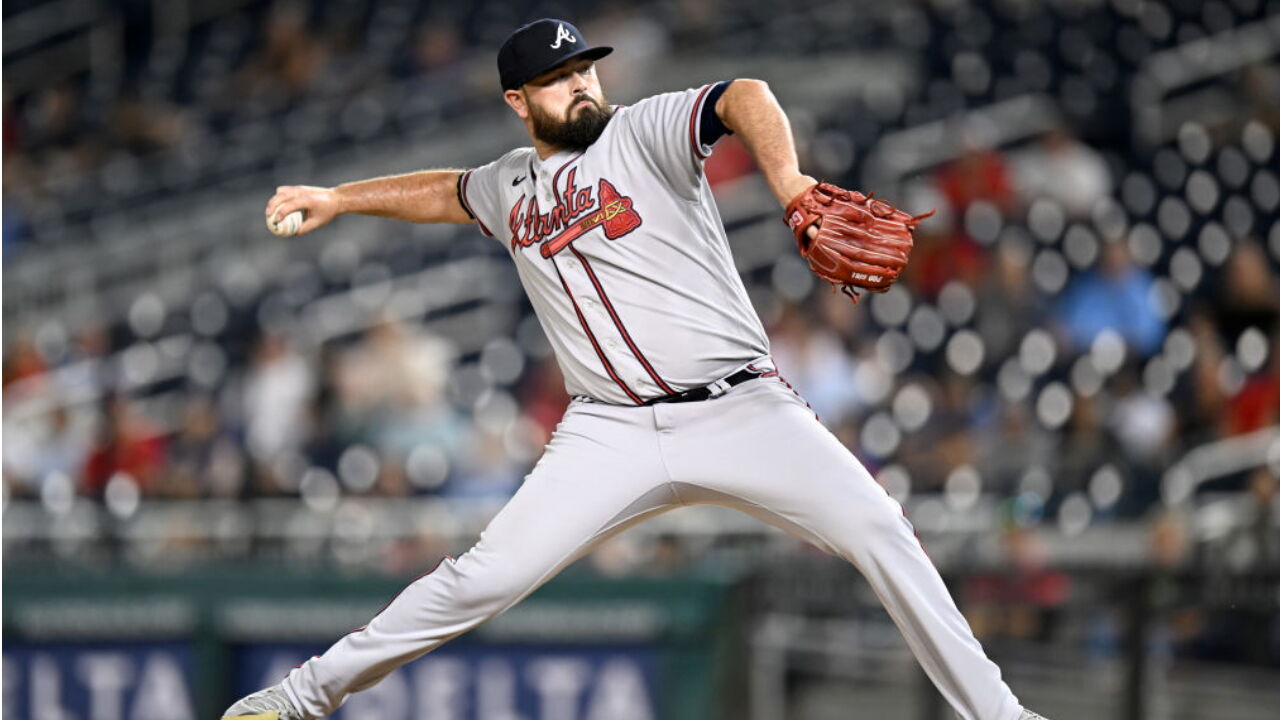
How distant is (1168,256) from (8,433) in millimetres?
6072

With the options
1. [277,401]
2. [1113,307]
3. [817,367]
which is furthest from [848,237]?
[1113,307]

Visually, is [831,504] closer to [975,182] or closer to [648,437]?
[648,437]

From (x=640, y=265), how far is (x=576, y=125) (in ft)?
1.02

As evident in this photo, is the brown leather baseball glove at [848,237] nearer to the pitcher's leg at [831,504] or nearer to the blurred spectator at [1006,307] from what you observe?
the pitcher's leg at [831,504]

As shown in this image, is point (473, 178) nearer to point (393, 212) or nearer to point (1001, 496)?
A: point (393, 212)

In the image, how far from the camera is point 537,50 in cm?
327

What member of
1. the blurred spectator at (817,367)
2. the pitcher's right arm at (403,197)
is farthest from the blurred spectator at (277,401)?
the pitcher's right arm at (403,197)

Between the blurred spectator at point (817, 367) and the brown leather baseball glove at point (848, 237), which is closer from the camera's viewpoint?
the brown leather baseball glove at point (848, 237)

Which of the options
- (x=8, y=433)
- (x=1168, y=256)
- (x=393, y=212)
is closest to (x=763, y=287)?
(x=1168, y=256)

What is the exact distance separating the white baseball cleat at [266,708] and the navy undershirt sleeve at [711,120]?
4.53 feet

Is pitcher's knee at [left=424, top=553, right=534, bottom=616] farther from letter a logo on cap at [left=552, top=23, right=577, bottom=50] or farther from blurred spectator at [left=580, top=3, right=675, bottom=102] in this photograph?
blurred spectator at [left=580, top=3, right=675, bottom=102]

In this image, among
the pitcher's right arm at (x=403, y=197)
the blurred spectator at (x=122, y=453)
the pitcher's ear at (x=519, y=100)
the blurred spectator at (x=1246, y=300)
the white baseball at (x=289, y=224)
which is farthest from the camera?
the blurred spectator at (x=1246, y=300)

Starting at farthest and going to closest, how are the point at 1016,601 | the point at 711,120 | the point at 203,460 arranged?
the point at 203,460 < the point at 1016,601 < the point at 711,120

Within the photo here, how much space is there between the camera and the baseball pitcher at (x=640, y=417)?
126 inches
